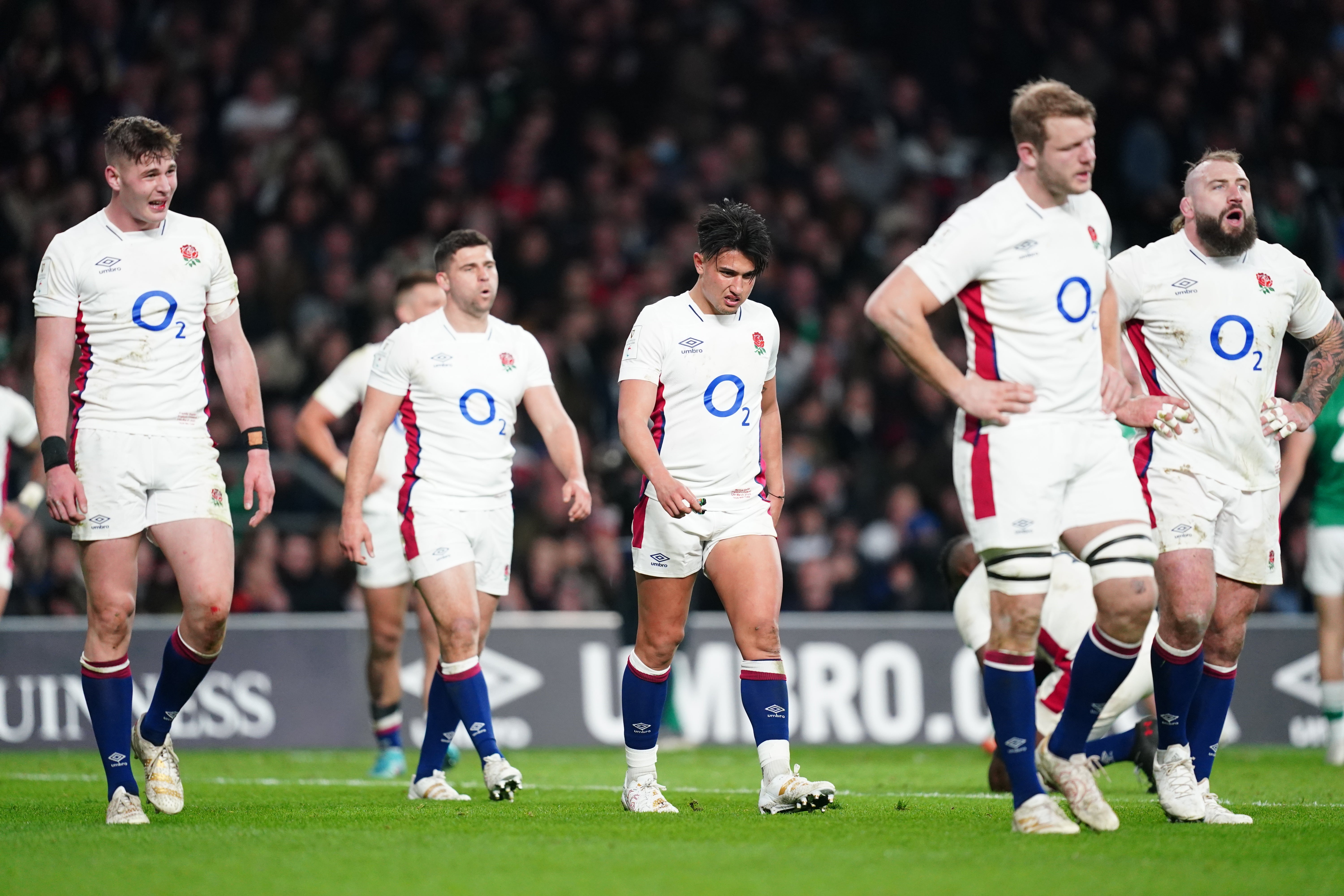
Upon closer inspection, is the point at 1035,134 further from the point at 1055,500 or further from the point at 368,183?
the point at 368,183

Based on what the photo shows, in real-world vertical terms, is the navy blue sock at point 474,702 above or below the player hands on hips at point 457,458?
below

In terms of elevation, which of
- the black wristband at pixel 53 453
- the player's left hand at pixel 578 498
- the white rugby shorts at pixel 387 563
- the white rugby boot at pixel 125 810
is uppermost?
the black wristband at pixel 53 453

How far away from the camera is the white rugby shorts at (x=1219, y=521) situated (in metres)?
6.57

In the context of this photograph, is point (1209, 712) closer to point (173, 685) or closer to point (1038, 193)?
point (1038, 193)

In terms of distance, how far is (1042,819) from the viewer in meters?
5.89

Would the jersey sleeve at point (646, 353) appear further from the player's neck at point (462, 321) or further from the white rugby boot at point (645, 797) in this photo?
the white rugby boot at point (645, 797)

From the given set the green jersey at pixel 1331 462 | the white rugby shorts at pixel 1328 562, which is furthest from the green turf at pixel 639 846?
the green jersey at pixel 1331 462

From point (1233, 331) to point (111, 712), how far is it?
4.91m

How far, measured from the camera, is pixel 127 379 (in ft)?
22.4

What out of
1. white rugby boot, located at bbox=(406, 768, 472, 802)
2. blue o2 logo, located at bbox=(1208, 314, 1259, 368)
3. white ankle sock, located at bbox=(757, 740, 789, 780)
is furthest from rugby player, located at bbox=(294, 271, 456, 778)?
blue o2 logo, located at bbox=(1208, 314, 1259, 368)

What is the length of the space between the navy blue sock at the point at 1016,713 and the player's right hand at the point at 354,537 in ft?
9.97

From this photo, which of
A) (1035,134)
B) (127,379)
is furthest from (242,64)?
(1035,134)

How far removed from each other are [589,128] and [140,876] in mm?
13447

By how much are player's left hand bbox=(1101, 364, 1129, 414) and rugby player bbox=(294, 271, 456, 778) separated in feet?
16.2
